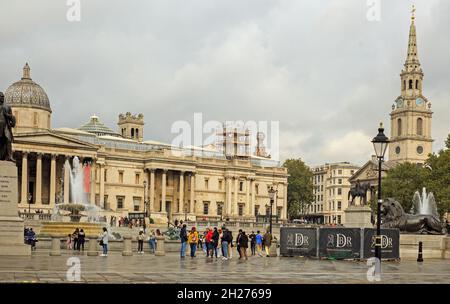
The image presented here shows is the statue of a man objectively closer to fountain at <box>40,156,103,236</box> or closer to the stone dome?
fountain at <box>40,156,103,236</box>

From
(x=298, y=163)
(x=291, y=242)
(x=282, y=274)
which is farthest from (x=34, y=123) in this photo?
(x=282, y=274)

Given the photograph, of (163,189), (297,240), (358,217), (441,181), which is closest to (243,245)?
(297,240)

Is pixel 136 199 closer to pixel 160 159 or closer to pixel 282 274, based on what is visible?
pixel 160 159

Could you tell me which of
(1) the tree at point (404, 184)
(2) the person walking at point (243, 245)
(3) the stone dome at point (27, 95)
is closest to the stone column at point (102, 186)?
(3) the stone dome at point (27, 95)

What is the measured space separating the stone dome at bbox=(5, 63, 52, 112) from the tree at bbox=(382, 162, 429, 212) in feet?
176

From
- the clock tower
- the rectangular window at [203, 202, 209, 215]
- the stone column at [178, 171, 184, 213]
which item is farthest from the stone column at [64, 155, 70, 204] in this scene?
the clock tower

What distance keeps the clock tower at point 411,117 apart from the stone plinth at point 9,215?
14645 centimetres

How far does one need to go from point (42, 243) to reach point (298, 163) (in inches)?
4651

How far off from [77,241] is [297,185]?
11446 cm

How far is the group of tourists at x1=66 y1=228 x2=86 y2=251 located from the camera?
46531mm

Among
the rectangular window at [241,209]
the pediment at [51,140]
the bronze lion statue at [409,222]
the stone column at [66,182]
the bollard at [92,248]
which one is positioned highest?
the pediment at [51,140]

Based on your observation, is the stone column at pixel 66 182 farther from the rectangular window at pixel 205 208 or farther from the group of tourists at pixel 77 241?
the group of tourists at pixel 77 241

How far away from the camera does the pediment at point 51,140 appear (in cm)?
10594
